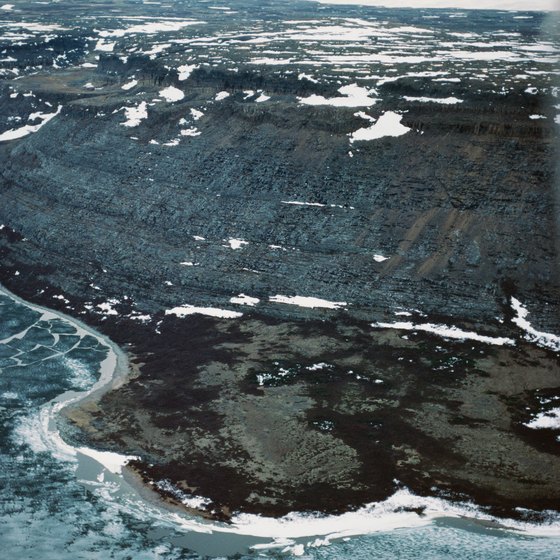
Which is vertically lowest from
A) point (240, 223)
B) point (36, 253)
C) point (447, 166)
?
point (36, 253)

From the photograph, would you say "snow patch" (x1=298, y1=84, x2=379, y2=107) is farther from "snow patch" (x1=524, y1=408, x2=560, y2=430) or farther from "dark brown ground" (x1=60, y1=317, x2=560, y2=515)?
"snow patch" (x1=524, y1=408, x2=560, y2=430)

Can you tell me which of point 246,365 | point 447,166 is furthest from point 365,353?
point 447,166

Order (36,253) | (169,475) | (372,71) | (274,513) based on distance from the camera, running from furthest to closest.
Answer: (372,71) → (36,253) → (169,475) → (274,513)

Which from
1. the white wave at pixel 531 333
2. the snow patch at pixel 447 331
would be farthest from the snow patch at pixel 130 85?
the white wave at pixel 531 333

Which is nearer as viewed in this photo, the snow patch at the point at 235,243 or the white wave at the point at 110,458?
the white wave at the point at 110,458

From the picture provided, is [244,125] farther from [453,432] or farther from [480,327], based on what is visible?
[453,432]

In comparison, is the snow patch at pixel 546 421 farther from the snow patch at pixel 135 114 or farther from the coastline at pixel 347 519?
the snow patch at pixel 135 114

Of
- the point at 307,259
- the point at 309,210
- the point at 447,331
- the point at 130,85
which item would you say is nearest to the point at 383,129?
the point at 309,210
